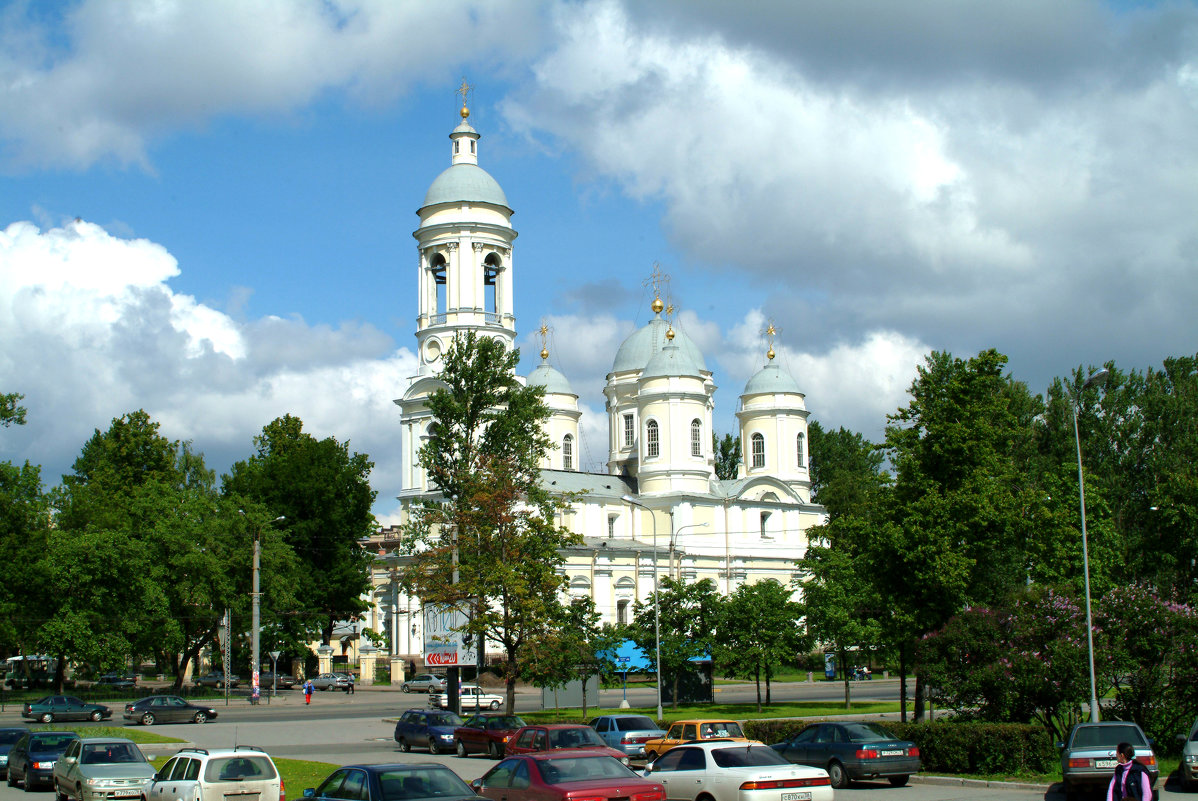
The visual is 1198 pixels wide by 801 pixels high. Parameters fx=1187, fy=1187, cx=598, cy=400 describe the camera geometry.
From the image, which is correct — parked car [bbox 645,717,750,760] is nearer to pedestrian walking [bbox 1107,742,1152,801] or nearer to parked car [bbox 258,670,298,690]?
pedestrian walking [bbox 1107,742,1152,801]

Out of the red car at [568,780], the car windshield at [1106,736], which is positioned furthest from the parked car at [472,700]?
the red car at [568,780]

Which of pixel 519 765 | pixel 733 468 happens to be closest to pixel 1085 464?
pixel 519 765

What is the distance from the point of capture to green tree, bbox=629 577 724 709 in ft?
148

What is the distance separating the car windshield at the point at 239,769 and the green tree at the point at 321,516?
48.0m

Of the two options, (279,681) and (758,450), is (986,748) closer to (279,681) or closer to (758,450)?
(279,681)

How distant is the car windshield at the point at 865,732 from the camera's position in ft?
75.0

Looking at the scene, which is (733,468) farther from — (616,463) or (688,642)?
(688,642)

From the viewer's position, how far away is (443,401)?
4438cm

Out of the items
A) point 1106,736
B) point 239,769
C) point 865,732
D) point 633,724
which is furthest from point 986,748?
point 239,769

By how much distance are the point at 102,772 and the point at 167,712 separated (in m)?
25.2

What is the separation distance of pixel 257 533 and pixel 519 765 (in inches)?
1766

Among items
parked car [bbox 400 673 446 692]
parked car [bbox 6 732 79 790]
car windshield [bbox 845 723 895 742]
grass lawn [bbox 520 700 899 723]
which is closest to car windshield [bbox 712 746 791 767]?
car windshield [bbox 845 723 895 742]

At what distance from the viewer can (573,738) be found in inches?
937

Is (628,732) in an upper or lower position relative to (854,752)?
lower
